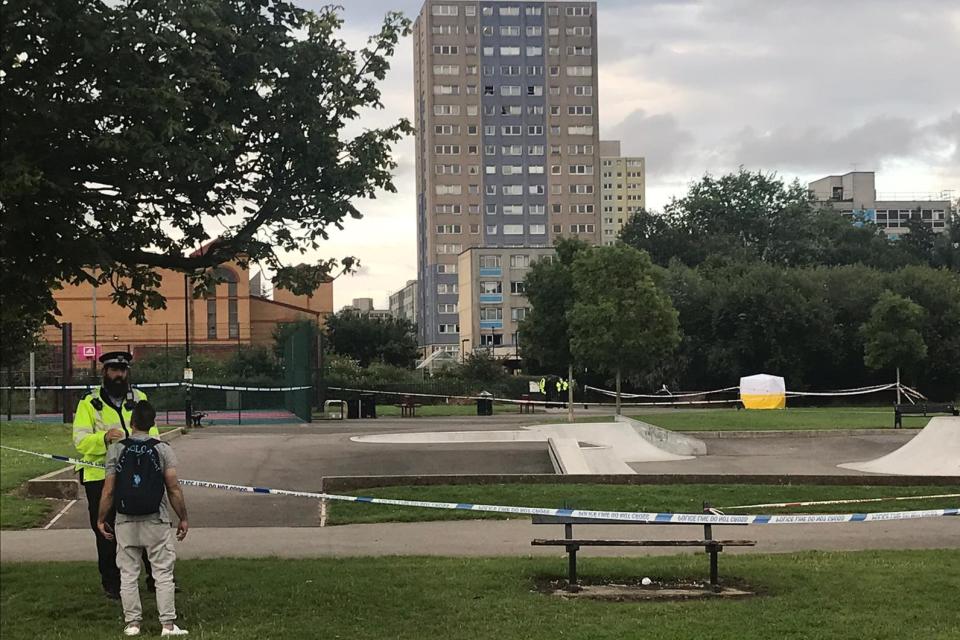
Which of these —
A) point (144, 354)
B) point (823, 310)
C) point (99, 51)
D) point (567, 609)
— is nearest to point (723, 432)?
point (567, 609)

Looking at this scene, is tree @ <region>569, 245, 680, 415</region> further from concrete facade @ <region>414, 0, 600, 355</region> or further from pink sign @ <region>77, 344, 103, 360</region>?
concrete facade @ <region>414, 0, 600, 355</region>

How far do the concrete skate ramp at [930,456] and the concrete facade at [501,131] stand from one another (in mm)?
114252

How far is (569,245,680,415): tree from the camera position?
3453cm

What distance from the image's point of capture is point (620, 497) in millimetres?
14391

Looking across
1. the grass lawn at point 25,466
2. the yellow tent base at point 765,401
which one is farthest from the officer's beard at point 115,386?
the yellow tent base at point 765,401

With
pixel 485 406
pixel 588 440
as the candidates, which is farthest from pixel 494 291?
pixel 588 440

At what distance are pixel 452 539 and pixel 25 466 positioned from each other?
31.1 ft

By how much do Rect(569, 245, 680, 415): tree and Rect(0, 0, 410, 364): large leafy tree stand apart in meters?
→ 25.3

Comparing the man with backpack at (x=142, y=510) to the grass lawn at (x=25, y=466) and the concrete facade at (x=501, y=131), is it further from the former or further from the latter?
the concrete facade at (x=501, y=131)

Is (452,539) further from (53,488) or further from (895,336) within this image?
(895,336)

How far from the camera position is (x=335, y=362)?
62.8 meters

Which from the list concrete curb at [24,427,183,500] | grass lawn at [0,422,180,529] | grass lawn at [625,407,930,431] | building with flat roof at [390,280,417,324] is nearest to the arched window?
grass lawn at [0,422,180,529]

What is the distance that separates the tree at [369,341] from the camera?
255 feet

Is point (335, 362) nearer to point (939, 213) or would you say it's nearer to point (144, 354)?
point (144, 354)
